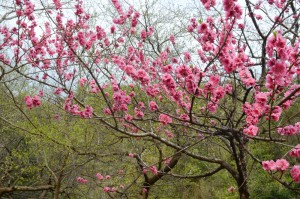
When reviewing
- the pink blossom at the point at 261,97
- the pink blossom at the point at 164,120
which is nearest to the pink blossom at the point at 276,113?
the pink blossom at the point at 261,97

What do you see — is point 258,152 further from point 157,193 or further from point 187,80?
point 187,80

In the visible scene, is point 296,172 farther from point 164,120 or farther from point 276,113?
point 164,120

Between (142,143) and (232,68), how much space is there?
17.8ft

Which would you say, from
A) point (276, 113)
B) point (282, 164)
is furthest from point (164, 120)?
point (282, 164)

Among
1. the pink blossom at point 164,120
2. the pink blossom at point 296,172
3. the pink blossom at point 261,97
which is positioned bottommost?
the pink blossom at point 296,172

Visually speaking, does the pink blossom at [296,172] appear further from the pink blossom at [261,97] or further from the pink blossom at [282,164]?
the pink blossom at [261,97]

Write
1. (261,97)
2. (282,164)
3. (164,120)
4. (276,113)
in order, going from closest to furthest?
(261,97), (282,164), (276,113), (164,120)

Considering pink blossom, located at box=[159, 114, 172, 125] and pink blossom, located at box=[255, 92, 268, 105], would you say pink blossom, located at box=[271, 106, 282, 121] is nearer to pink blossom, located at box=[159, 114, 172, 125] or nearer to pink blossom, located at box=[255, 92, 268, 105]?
pink blossom, located at box=[255, 92, 268, 105]

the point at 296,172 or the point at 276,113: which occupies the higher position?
the point at 276,113

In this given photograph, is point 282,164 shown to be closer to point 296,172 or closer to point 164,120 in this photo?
point 296,172

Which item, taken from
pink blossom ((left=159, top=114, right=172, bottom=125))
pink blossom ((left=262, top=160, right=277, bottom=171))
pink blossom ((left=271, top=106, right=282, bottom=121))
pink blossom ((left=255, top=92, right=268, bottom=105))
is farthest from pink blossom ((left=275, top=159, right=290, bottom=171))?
pink blossom ((left=159, top=114, right=172, bottom=125))

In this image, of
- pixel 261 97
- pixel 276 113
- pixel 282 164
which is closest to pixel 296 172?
pixel 282 164

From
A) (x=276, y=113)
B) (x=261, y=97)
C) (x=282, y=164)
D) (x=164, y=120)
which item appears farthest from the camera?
(x=164, y=120)

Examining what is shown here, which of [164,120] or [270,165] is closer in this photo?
[270,165]
